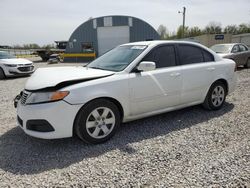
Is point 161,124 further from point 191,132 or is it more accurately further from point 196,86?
point 196,86

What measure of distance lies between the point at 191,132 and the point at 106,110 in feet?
5.12

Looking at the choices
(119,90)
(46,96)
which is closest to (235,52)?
(119,90)

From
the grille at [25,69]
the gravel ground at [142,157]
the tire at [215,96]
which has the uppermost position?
the grille at [25,69]

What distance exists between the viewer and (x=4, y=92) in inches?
297

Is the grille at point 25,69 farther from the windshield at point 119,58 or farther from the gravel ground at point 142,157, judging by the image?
the windshield at point 119,58

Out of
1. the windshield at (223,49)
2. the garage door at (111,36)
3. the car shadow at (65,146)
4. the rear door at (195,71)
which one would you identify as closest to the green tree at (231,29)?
the garage door at (111,36)

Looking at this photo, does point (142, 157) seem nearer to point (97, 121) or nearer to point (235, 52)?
point (97, 121)

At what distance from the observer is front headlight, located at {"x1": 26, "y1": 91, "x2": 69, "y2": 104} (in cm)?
307

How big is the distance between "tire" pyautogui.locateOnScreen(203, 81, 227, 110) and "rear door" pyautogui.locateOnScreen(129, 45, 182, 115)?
3.15 ft

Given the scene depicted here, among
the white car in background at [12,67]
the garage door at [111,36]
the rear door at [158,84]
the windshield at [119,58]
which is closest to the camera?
the rear door at [158,84]

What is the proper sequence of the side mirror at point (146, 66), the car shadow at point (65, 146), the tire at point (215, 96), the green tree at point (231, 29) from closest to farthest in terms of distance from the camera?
the car shadow at point (65, 146) → the side mirror at point (146, 66) → the tire at point (215, 96) → the green tree at point (231, 29)

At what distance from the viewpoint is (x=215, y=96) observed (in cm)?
491

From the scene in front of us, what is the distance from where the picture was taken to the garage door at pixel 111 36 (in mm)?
24984

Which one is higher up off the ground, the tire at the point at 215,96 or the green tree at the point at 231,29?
the green tree at the point at 231,29
